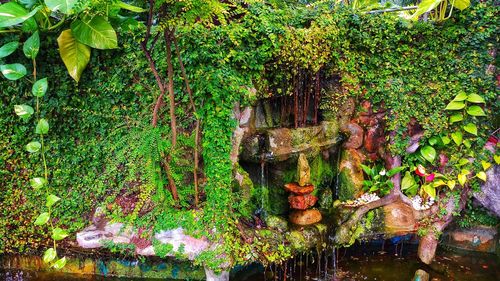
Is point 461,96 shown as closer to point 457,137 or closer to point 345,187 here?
point 457,137

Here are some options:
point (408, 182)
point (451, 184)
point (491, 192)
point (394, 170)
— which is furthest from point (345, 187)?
point (491, 192)

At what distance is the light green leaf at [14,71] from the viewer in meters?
4.09

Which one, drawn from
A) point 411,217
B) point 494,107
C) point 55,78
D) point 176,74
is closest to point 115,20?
point 176,74

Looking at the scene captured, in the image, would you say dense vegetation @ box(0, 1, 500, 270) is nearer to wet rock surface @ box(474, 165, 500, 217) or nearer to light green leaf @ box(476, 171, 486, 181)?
light green leaf @ box(476, 171, 486, 181)

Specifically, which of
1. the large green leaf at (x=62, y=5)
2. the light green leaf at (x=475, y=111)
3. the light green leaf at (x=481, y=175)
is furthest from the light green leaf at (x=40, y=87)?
the light green leaf at (x=481, y=175)

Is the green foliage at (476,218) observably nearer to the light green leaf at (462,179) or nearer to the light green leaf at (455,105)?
the light green leaf at (462,179)

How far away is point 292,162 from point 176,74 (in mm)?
2024

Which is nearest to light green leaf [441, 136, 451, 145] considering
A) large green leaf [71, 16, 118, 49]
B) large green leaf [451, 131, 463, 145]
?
large green leaf [451, 131, 463, 145]

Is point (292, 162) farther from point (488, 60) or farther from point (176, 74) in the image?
point (488, 60)

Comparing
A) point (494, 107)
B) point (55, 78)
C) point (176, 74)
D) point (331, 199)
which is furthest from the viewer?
point (331, 199)

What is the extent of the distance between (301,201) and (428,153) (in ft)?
6.00

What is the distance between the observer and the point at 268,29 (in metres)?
4.18

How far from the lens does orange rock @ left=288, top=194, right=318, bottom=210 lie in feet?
16.0

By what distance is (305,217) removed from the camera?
4828 millimetres
